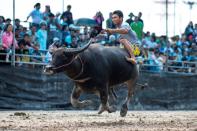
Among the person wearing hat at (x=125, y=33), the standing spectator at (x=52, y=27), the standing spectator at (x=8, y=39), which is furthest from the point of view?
the standing spectator at (x=52, y=27)

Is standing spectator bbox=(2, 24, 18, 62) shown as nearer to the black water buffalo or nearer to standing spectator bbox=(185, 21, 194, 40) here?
the black water buffalo

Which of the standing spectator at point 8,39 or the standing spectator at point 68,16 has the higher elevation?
the standing spectator at point 68,16

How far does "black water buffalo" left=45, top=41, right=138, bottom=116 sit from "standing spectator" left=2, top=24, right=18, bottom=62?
4.83 m

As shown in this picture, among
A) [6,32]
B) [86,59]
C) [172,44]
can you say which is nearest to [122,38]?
[86,59]

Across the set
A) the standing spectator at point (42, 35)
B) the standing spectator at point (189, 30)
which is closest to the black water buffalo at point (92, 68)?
the standing spectator at point (42, 35)

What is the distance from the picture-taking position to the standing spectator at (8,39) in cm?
1758

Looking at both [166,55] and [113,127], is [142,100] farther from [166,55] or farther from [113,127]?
[113,127]

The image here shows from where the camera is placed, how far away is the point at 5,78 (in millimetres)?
17828

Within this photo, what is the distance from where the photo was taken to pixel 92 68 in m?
12.9

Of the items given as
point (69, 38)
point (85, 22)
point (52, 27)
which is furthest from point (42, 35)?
point (85, 22)

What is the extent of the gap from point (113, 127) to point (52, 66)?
6.87 feet

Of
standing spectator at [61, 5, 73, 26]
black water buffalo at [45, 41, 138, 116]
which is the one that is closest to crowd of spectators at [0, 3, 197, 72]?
standing spectator at [61, 5, 73, 26]

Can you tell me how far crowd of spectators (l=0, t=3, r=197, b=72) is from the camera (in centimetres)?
1833

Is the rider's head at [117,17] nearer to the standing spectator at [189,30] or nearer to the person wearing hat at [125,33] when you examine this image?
the person wearing hat at [125,33]
